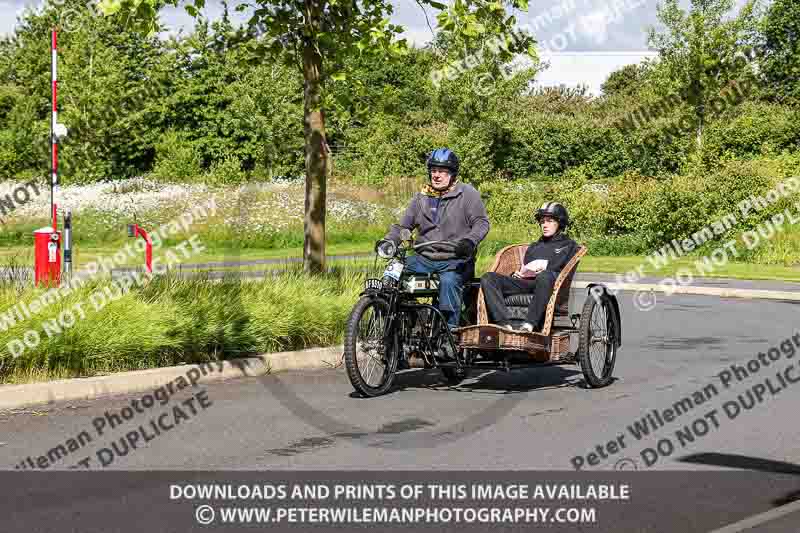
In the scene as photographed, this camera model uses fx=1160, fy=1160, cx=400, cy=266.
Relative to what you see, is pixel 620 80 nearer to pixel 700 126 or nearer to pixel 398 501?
pixel 700 126

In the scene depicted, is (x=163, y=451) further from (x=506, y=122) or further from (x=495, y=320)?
(x=506, y=122)

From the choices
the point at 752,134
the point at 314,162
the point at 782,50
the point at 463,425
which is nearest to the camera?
the point at 463,425

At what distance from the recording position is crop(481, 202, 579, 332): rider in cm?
1014

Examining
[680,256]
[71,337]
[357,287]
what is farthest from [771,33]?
[71,337]

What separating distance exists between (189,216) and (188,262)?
9.74 meters

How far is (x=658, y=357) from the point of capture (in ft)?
42.1

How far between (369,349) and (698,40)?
1274 inches

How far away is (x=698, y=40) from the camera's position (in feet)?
129

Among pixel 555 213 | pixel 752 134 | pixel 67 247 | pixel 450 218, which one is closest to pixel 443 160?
pixel 450 218

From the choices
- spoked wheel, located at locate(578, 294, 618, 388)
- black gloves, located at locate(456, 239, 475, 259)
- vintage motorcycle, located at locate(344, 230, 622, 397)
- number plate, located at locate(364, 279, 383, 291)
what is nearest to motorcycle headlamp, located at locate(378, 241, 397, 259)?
vintage motorcycle, located at locate(344, 230, 622, 397)

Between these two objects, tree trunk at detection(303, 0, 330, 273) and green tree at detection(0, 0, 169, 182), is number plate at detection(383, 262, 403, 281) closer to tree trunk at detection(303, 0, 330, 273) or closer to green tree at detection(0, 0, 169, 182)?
tree trunk at detection(303, 0, 330, 273)

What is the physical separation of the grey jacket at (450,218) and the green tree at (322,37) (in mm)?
3188

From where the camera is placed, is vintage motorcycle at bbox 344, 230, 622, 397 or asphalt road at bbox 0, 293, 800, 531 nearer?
asphalt road at bbox 0, 293, 800, 531

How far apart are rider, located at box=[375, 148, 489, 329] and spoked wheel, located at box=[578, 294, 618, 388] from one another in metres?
1.11
